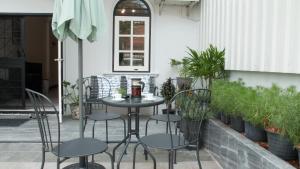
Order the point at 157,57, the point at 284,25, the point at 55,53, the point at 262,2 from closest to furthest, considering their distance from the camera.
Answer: the point at 284,25 → the point at 262,2 → the point at 157,57 → the point at 55,53

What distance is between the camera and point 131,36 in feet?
23.4

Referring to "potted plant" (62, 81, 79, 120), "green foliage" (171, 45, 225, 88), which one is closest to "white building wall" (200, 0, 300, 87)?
"green foliage" (171, 45, 225, 88)

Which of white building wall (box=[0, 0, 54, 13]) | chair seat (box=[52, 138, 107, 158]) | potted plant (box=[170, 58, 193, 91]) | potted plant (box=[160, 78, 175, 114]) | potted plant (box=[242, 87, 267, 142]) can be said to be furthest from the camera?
white building wall (box=[0, 0, 54, 13])

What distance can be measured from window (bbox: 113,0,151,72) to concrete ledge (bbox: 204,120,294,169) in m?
3.18

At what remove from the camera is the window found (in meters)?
7.05

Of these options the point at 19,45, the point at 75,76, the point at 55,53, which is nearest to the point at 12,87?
the point at 19,45

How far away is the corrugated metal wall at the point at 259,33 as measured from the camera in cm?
315

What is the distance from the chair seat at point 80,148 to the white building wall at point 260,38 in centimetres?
203

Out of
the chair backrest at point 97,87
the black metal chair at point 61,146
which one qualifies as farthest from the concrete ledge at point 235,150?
the chair backrest at point 97,87

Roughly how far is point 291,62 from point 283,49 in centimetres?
21

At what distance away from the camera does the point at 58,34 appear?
319cm

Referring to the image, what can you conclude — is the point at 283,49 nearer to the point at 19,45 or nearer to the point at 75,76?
the point at 75,76

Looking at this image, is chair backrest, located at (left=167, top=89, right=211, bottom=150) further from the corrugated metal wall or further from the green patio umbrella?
the green patio umbrella

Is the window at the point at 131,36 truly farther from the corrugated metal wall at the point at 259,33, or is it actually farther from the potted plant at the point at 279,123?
the potted plant at the point at 279,123
